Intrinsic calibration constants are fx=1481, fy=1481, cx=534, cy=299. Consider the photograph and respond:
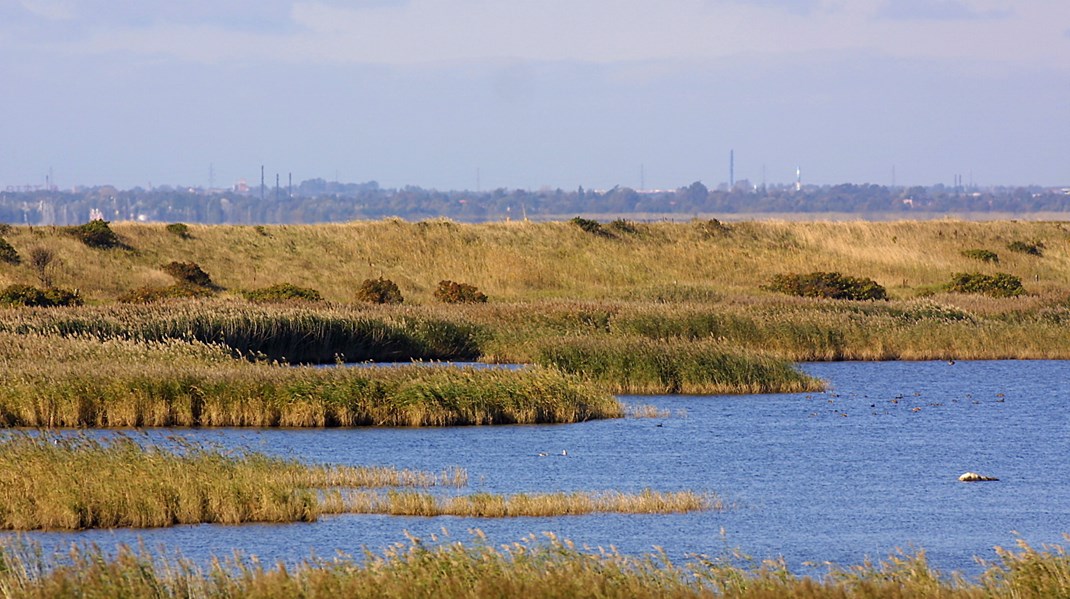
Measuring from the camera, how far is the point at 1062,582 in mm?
12109

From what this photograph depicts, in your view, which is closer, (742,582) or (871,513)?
(742,582)

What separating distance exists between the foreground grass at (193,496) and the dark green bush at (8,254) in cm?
3671

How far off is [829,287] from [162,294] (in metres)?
25.1

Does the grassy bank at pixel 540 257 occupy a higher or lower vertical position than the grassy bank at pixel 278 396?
higher

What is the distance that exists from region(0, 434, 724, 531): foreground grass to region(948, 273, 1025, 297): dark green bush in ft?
131

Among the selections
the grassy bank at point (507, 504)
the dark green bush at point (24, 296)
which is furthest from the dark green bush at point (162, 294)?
the grassy bank at point (507, 504)

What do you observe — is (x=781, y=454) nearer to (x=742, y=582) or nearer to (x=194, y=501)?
(x=194, y=501)

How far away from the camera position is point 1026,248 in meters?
74.2

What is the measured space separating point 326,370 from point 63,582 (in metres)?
17.5

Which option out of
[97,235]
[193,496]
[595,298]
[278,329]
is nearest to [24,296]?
[278,329]

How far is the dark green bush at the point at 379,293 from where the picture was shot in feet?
178

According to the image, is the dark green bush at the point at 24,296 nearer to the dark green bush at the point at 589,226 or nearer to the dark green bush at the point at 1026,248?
the dark green bush at the point at 589,226

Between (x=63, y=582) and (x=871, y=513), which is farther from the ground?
(x=63, y=582)

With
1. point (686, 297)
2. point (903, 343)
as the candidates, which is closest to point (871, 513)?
point (903, 343)
